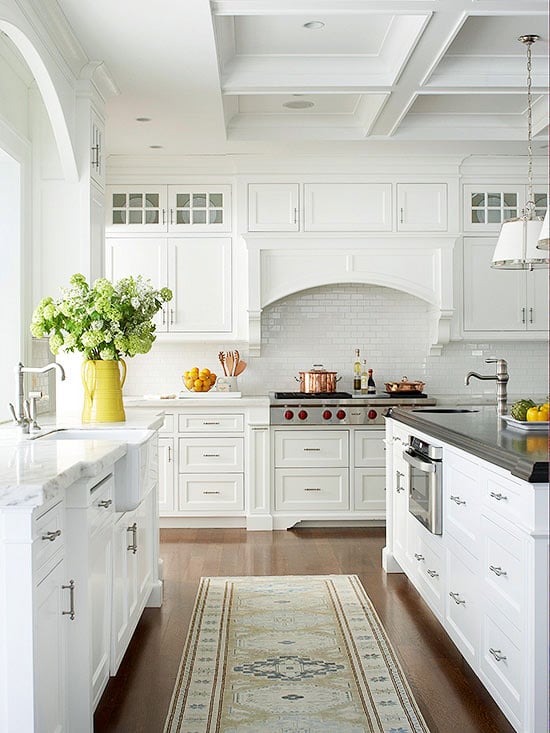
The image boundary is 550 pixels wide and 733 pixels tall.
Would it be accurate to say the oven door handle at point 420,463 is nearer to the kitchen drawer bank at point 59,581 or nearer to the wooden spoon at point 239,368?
the kitchen drawer bank at point 59,581

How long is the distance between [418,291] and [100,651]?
165 inches

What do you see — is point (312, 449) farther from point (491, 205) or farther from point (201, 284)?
point (491, 205)

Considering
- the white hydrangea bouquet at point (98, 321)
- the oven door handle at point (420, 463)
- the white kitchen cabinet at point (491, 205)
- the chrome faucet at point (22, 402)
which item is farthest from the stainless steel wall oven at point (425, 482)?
the white kitchen cabinet at point (491, 205)

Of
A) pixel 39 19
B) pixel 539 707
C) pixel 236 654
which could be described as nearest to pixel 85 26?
pixel 39 19

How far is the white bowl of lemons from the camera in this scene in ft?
21.0

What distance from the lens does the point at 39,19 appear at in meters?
3.58

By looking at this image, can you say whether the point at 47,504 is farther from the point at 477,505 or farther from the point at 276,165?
the point at 276,165

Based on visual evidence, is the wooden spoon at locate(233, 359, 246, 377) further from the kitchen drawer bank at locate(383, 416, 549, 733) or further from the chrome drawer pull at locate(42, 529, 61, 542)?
the chrome drawer pull at locate(42, 529, 61, 542)

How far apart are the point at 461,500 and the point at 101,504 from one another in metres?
1.39

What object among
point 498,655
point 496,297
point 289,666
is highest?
point 496,297

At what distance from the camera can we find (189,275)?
Result: 6.43 metres

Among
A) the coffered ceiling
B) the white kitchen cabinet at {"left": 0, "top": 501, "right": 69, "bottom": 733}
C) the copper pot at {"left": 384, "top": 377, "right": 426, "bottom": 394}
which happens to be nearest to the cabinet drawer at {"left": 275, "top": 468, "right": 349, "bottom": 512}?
the copper pot at {"left": 384, "top": 377, "right": 426, "bottom": 394}

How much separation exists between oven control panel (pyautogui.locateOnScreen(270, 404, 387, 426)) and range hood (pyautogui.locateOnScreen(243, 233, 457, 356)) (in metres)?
0.68

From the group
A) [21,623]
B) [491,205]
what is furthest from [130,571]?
[491,205]
